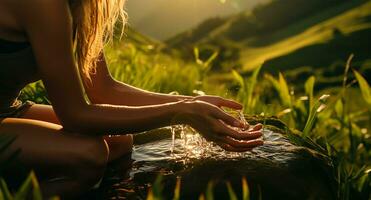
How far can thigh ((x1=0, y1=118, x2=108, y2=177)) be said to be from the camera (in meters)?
2.46

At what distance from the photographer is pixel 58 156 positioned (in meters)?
2.46

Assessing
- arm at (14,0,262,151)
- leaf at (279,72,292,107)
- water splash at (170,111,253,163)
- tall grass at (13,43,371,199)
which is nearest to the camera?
arm at (14,0,262,151)

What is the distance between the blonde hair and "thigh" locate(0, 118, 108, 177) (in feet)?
1.48

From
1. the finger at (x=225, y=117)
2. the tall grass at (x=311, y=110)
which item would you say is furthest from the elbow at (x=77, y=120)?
the tall grass at (x=311, y=110)

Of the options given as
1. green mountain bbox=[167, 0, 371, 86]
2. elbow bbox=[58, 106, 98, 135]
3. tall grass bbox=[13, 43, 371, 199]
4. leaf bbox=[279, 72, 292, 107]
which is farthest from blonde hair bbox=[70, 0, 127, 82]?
green mountain bbox=[167, 0, 371, 86]

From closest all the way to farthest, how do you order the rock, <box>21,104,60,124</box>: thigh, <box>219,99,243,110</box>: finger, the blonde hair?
the rock → the blonde hair → <box>219,99,243,110</box>: finger → <box>21,104,60,124</box>: thigh

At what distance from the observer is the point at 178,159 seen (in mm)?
2906

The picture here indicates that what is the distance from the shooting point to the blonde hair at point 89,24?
8.68 feet

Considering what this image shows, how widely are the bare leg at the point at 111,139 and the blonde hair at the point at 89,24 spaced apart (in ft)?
0.94

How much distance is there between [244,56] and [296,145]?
67782 mm

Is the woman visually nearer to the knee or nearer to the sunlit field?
the knee

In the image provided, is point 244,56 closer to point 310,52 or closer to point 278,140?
point 310,52

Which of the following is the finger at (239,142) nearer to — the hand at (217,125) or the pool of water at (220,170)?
the hand at (217,125)

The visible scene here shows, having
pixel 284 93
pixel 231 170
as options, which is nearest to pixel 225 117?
pixel 231 170
